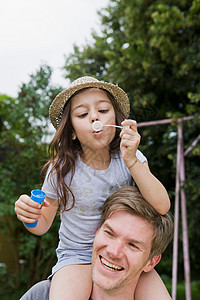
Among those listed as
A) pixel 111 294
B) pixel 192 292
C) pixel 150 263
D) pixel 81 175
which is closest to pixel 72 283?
pixel 111 294

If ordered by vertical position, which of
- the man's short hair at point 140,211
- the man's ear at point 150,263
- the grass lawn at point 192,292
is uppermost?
the man's short hair at point 140,211

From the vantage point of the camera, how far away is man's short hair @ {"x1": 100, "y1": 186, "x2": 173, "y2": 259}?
1261mm

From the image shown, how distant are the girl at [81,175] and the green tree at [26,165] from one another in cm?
255

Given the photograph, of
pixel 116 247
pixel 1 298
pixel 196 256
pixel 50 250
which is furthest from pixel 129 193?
pixel 196 256

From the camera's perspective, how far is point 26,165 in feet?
14.6

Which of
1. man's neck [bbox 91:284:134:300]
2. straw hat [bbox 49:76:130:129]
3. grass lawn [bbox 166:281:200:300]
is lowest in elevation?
grass lawn [bbox 166:281:200:300]

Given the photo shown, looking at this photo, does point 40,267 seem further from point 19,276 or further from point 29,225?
point 29,225

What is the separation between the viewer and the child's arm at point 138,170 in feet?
3.88

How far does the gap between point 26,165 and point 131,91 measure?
1760mm

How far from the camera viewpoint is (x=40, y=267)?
4.37 m

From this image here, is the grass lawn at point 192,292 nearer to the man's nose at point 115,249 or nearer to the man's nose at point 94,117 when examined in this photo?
the man's nose at point 115,249

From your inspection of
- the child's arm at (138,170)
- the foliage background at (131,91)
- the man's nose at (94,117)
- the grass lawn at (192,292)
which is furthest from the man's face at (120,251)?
the grass lawn at (192,292)

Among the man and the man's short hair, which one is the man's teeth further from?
the man's short hair

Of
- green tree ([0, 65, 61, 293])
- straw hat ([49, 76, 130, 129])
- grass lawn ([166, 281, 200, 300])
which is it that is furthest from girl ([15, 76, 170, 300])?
grass lawn ([166, 281, 200, 300])
